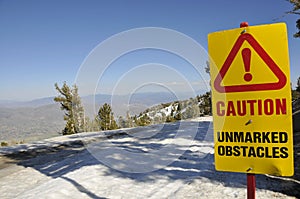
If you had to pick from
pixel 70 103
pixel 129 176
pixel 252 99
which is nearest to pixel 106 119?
pixel 70 103

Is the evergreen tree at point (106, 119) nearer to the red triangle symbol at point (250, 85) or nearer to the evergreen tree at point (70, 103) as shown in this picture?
the evergreen tree at point (70, 103)

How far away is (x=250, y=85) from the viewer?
67.4 inches

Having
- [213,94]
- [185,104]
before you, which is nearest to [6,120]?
[185,104]

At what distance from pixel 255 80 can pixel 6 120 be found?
45291 mm

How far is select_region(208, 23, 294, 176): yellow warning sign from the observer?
64.5 inches

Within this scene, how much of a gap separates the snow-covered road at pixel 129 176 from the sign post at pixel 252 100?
2.80 meters

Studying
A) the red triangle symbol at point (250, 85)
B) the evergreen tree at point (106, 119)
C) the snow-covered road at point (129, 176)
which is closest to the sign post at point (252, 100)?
the red triangle symbol at point (250, 85)

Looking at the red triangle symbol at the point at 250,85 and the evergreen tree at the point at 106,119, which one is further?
the evergreen tree at the point at 106,119

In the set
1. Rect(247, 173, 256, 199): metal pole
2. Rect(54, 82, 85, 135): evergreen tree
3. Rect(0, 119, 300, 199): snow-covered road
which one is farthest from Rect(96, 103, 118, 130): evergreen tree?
Rect(247, 173, 256, 199): metal pole

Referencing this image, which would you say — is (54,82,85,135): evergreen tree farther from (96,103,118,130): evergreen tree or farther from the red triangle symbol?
the red triangle symbol

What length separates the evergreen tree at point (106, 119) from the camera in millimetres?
24969

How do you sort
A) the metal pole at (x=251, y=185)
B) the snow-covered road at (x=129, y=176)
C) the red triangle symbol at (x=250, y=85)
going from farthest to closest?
the snow-covered road at (x=129, y=176), the metal pole at (x=251, y=185), the red triangle symbol at (x=250, y=85)

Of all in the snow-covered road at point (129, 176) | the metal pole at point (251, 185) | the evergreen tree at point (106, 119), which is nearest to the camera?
the metal pole at point (251, 185)

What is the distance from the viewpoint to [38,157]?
28.1ft
